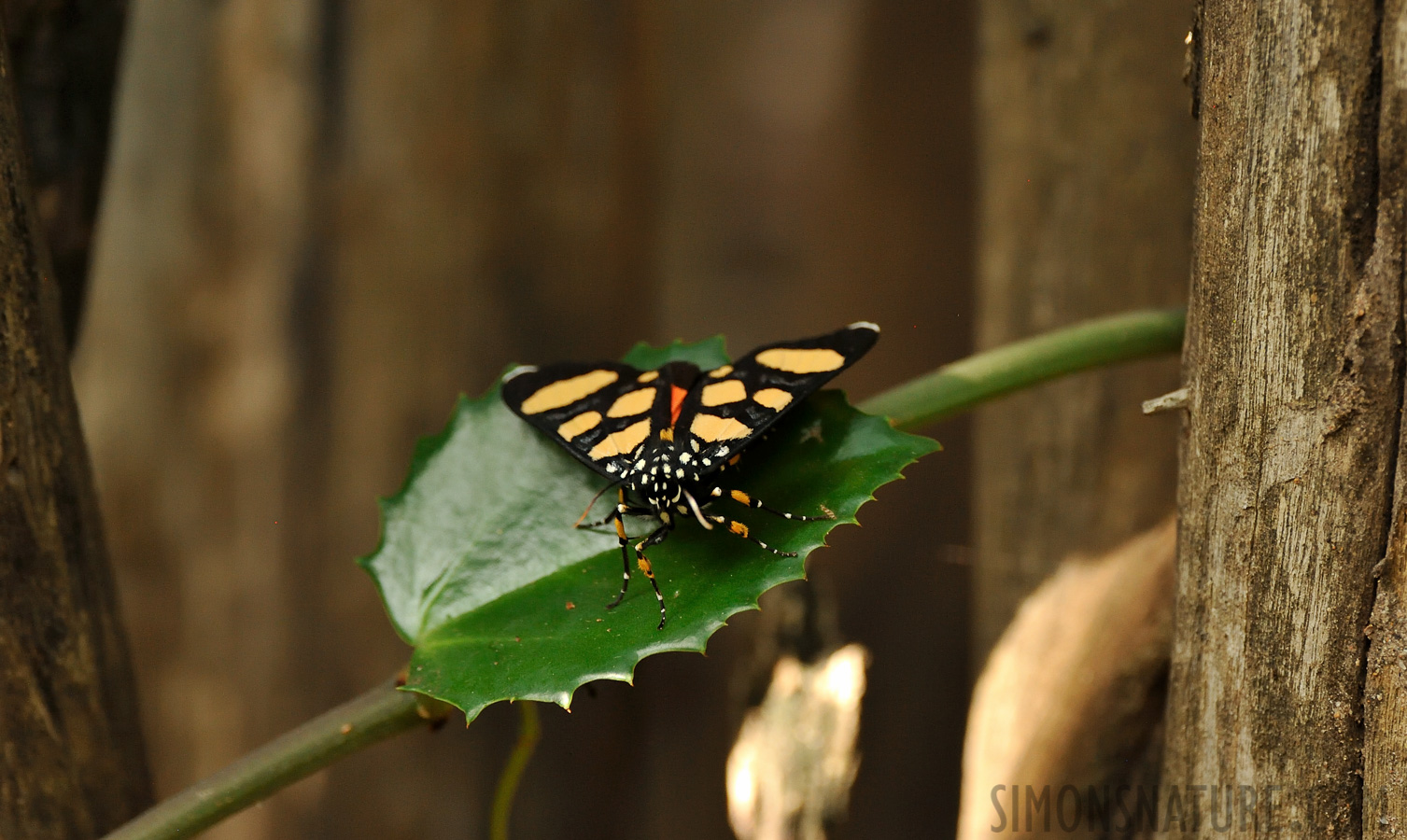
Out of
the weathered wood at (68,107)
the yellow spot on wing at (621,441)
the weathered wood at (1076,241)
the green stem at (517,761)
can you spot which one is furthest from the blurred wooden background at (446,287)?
the yellow spot on wing at (621,441)

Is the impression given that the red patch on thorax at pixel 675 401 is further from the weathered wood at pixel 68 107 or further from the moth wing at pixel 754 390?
the weathered wood at pixel 68 107

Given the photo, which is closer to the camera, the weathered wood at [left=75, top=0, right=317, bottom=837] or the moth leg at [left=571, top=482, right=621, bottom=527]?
the moth leg at [left=571, top=482, right=621, bottom=527]

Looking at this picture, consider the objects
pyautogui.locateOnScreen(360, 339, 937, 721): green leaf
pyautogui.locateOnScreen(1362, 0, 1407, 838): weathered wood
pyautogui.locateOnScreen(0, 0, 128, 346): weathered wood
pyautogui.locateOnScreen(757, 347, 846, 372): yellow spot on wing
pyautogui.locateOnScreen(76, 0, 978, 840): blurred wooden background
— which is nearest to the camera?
pyautogui.locateOnScreen(1362, 0, 1407, 838): weathered wood

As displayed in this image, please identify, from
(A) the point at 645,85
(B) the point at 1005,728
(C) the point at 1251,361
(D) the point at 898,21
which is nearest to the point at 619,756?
(B) the point at 1005,728

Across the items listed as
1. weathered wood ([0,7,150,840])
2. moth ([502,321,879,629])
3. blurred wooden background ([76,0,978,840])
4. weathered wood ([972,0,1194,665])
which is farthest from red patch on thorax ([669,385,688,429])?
blurred wooden background ([76,0,978,840])

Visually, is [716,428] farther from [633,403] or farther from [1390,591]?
[1390,591]

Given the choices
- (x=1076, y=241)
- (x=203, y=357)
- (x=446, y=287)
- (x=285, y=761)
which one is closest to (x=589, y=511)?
(x=285, y=761)

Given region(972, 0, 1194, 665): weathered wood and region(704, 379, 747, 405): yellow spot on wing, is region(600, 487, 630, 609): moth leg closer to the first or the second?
region(704, 379, 747, 405): yellow spot on wing
